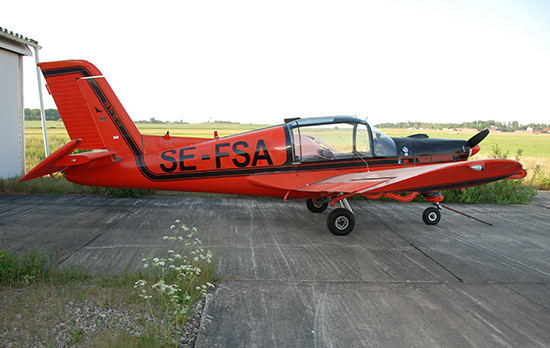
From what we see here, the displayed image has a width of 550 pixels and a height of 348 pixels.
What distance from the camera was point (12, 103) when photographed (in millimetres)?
10969

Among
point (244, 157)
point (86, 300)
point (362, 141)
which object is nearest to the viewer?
point (86, 300)

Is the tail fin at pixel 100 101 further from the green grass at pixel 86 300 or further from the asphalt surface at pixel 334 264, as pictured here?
the green grass at pixel 86 300

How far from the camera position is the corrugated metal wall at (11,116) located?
34.7 feet

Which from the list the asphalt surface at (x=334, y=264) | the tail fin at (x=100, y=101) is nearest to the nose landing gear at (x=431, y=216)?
the asphalt surface at (x=334, y=264)

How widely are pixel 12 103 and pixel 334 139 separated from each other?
1044cm

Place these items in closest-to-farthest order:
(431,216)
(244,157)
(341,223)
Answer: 1. (341,223)
2. (244,157)
3. (431,216)

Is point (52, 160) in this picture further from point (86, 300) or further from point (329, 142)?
point (329, 142)

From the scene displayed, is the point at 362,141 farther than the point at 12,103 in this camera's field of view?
No

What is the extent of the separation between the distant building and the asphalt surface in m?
2.81

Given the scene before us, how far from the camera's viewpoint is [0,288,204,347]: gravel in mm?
3060

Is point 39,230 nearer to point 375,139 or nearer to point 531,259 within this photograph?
point 375,139

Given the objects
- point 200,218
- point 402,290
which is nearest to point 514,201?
point 402,290

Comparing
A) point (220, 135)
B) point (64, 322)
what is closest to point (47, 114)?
point (220, 135)

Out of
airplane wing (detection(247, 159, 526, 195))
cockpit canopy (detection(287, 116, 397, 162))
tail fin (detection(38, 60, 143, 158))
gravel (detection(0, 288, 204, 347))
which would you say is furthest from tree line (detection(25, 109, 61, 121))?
gravel (detection(0, 288, 204, 347))
